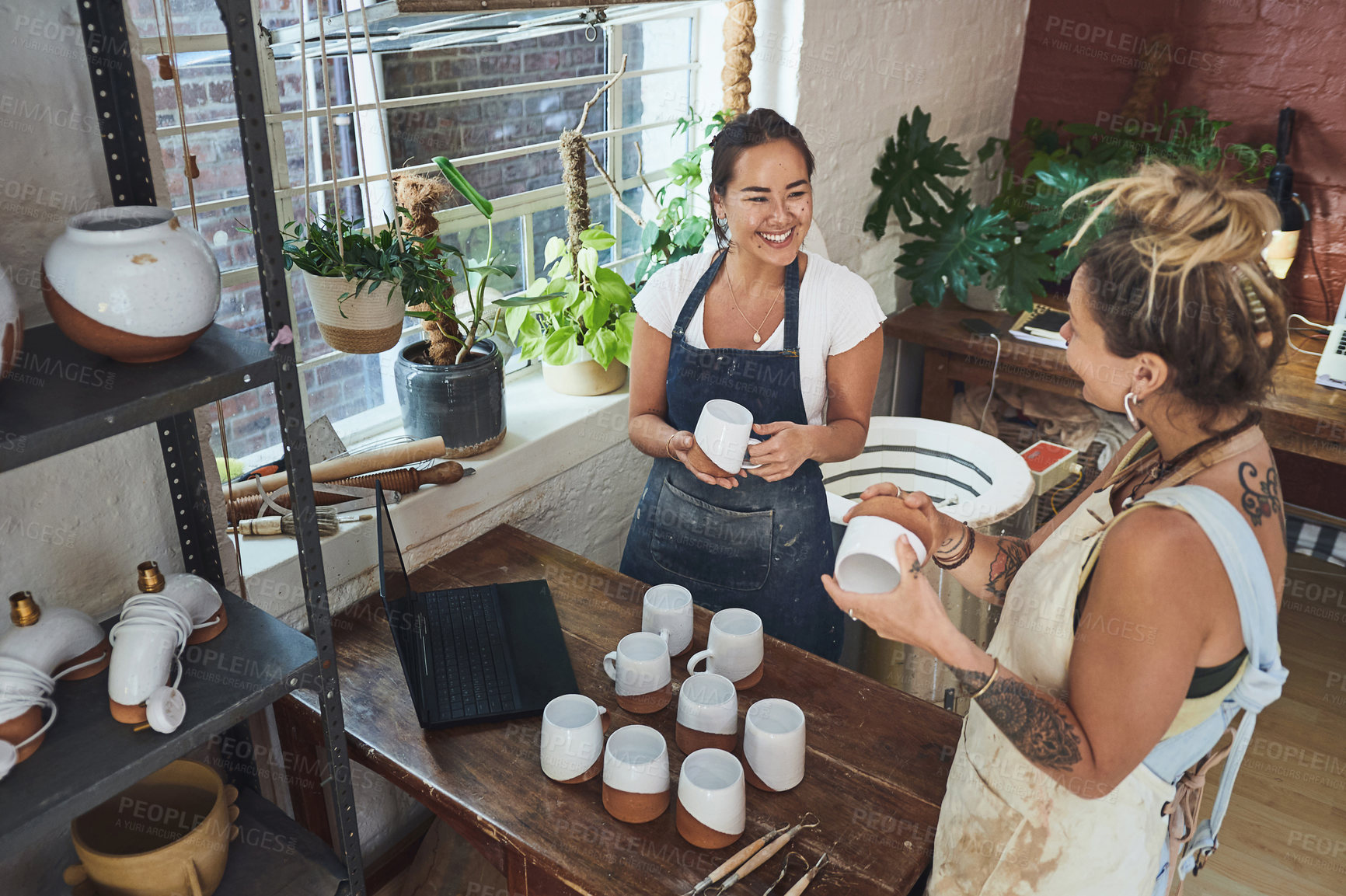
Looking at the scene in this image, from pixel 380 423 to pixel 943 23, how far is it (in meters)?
2.27

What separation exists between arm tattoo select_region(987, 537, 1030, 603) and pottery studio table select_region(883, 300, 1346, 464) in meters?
1.37

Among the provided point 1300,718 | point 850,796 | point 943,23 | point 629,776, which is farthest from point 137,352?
point 1300,718

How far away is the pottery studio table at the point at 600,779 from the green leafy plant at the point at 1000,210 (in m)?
→ 1.88

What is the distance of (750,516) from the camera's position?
1949 mm

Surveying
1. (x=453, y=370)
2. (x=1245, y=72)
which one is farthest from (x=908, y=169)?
(x=453, y=370)

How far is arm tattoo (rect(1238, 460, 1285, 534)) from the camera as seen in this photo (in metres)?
1.05

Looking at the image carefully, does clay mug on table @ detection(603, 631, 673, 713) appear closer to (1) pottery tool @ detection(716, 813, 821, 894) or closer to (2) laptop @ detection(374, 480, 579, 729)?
(2) laptop @ detection(374, 480, 579, 729)

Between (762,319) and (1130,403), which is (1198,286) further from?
(762,319)

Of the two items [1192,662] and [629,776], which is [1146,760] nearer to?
[1192,662]

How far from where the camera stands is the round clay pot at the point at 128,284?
1.02 metres

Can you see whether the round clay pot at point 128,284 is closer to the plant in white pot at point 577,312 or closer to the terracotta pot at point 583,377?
the plant in white pot at point 577,312

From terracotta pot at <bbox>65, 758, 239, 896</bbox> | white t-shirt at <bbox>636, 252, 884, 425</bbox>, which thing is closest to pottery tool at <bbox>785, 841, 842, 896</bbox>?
terracotta pot at <bbox>65, 758, 239, 896</bbox>

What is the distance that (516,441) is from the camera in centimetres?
223

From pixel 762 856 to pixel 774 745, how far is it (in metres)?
0.15
